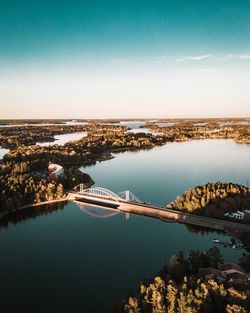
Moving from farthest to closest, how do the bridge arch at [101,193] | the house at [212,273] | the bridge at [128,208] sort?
the bridge arch at [101,193] → the bridge at [128,208] → the house at [212,273]

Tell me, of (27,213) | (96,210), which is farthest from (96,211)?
(27,213)

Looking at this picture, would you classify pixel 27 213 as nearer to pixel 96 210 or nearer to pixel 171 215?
pixel 96 210

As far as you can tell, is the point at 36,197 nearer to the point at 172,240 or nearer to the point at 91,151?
the point at 172,240

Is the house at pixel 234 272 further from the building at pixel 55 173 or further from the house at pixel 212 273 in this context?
the building at pixel 55 173

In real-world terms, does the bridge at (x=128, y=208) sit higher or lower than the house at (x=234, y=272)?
lower

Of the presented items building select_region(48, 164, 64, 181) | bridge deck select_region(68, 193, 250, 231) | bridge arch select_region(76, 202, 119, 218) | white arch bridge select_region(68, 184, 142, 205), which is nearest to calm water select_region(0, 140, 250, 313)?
bridge arch select_region(76, 202, 119, 218)

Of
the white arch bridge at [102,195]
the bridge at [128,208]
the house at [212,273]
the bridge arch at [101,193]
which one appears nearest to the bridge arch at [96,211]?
the bridge at [128,208]

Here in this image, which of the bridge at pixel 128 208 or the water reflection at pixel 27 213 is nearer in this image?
the bridge at pixel 128 208
